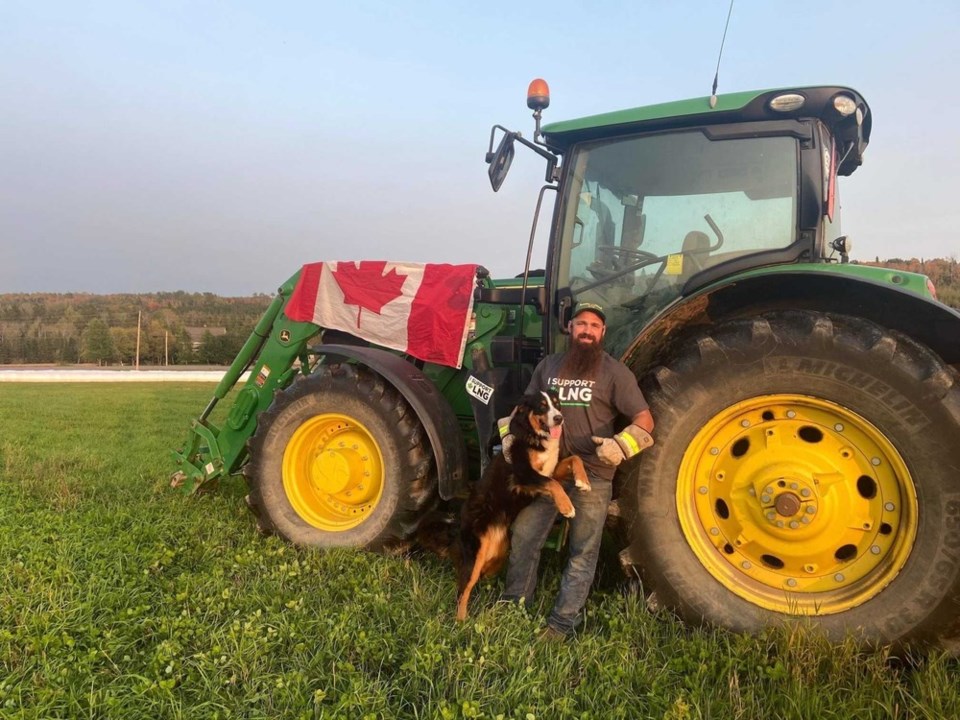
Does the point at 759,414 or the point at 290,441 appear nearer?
the point at 759,414

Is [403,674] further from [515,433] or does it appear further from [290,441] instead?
[290,441]

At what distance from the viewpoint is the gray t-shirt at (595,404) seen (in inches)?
116

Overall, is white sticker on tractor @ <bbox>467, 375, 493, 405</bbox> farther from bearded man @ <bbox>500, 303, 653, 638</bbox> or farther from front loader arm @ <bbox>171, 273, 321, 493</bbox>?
front loader arm @ <bbox>171, 273, 321, 493</bbox>

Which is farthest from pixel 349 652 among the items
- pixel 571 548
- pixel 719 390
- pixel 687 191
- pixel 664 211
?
pixel 687 191

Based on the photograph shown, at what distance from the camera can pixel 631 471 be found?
2.93m

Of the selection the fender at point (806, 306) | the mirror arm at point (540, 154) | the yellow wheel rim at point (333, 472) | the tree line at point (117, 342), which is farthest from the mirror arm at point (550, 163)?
the tree line at point (117, 342)

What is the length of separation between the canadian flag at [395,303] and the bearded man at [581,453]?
3.35 ft

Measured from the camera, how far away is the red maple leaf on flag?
4234 millimetres

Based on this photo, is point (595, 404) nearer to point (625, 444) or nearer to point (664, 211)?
point (625, 444)

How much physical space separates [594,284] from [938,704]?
7.66 feet

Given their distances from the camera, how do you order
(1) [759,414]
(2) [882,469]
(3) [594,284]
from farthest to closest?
(3) [594,284], (1) [759,414], (2) [882,469]

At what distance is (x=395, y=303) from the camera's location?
4.20m

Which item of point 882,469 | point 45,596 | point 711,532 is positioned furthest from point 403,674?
point 882,469

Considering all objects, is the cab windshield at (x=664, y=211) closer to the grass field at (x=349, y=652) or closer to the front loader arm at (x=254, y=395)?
the grass field at (x=349, y=652)
